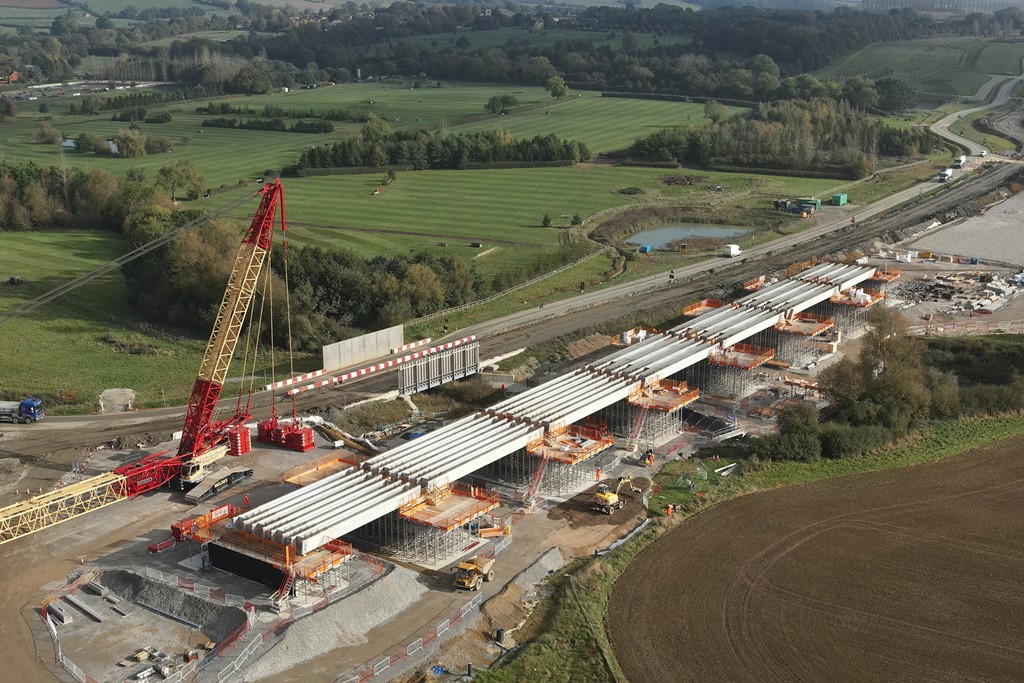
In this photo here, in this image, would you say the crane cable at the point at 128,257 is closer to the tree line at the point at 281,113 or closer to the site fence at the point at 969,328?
the site fence at the point at 969,328

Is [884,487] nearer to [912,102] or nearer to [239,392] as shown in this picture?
[239,392]

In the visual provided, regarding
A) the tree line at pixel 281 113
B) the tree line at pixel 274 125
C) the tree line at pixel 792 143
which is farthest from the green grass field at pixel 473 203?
the tree line at pixel 281 113

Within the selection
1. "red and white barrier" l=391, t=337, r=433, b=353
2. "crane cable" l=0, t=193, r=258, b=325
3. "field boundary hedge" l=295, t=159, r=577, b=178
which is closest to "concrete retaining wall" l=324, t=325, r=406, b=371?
"red and white barrier" l=391, t=337, r=433, b=353

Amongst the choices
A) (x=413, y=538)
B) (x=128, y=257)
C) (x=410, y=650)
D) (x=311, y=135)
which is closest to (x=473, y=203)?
(x=311, y=135)

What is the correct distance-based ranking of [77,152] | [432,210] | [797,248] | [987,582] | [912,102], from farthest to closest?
1. [912,102]
2. [77,152]
3. [432,210]
4. [797,248]
5. [987,582]

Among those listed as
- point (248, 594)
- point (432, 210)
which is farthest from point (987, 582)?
point (432, 210)

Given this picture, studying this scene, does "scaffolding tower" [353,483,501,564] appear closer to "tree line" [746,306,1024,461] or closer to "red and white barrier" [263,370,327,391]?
"tree line" [746,306,1024,461]

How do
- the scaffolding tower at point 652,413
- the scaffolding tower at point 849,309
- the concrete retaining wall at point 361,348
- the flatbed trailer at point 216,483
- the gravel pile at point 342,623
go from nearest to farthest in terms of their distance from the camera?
the gravel pile at point 342,623 → the flatbed trailer at point 216,483 → the scaffolding tower at point 652,413 → the concrete retaining wall at point 361,348 → the scaffolding tower at point 849,309
